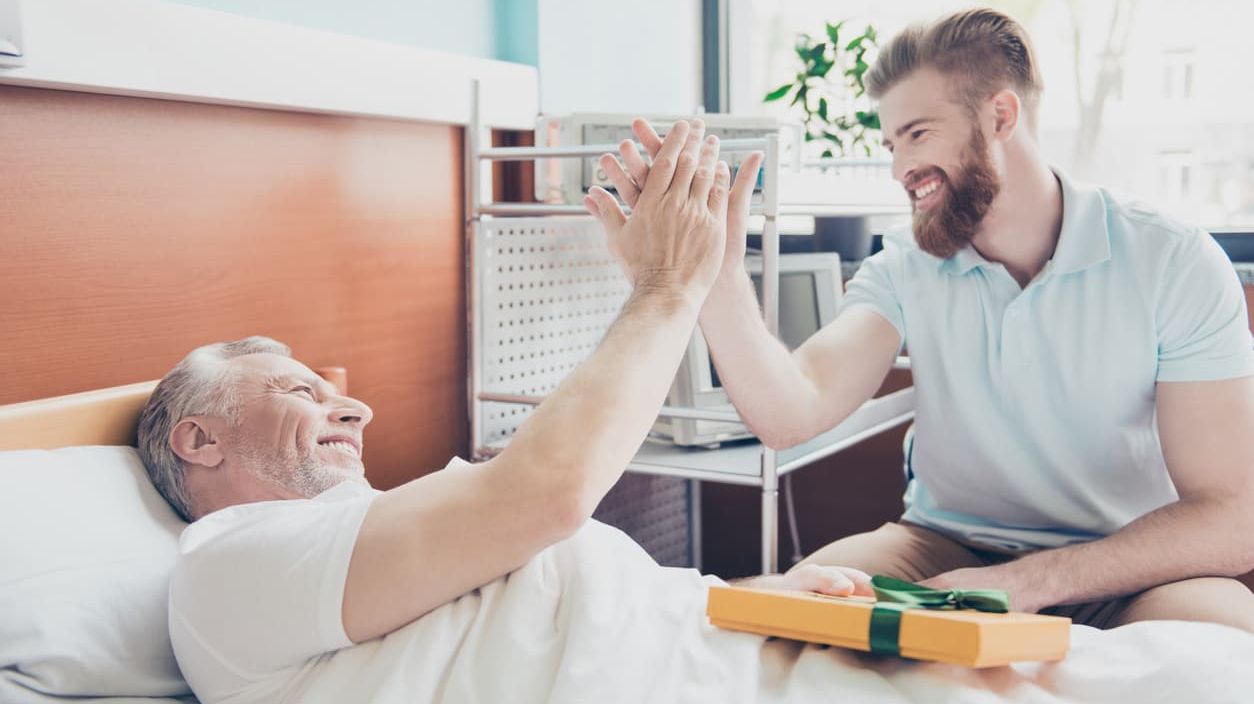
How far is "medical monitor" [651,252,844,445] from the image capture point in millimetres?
2012

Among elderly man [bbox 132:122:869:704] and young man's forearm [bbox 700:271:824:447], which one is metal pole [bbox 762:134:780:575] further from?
elderly man [bbox 132:122:869:704]

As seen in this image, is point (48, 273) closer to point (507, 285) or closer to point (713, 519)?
point (507, 285)

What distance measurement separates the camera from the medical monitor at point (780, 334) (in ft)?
6.60

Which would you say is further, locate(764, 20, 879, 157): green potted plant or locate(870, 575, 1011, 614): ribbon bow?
locate(764, 20, 879, 157): green potted plant

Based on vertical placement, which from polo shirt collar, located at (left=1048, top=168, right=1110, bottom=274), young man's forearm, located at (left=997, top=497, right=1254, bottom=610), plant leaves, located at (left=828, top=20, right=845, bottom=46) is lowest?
young man's forearm, located at (left=997, top=497, right=1254, bottom=610)

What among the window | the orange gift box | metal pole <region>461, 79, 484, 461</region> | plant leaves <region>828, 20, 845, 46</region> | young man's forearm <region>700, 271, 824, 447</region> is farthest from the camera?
plant leaves <region>828, 20, 845, 46</region>

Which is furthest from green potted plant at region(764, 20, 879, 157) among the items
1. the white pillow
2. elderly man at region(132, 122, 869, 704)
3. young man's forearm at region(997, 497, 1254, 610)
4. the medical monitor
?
the white pillow

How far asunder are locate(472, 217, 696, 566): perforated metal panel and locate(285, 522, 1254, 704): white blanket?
933mm

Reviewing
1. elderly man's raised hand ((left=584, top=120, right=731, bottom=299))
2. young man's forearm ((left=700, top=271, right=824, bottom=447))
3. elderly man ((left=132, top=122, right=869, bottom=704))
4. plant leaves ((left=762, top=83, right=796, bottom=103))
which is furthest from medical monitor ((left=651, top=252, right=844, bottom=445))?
elderly man ((left=132, top=122, right=869, bottom=704))

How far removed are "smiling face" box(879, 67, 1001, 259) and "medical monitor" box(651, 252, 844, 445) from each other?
464mm

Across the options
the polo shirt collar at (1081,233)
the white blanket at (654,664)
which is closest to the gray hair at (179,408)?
the white blanket at (654,664)

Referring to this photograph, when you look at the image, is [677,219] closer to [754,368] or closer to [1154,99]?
[754,368]

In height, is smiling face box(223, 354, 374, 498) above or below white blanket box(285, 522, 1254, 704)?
above

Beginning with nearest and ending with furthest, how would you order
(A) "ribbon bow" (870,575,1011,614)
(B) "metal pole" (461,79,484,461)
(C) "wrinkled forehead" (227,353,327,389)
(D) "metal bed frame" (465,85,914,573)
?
1. (A) "ribbon bow" (870,575,1011,614)
2. (C) "wrinkled forehead" (227,353,327,389)
3. (D) "metal bed frame" (465,85,914,573)
4. (B) "metal pole" (461,79,484,461)
